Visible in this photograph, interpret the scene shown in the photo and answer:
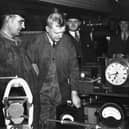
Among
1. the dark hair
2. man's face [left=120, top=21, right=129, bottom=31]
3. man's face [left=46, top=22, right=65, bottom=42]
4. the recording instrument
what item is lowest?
the recording instrument

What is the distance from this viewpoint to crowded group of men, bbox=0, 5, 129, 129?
1520 millimetres

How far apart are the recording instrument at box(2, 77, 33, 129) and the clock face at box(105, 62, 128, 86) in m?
0.46

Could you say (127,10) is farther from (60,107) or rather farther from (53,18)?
(60,107)

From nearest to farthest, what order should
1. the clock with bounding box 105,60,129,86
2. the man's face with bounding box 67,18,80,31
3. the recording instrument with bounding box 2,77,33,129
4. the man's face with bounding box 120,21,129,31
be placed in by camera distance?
the recording instrument with bounding box 2,77,33,129
the clock with bounding box 105,60,129,86
the man's face with bounding box 67,18,80,31
the man's face with bounding box 120,21,129,31

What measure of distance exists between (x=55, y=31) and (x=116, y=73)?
1.41 ft

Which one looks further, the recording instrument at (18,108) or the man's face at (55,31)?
the man's face at (55,31)

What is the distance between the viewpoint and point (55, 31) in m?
1.55

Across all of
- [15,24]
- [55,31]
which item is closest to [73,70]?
[55,31]

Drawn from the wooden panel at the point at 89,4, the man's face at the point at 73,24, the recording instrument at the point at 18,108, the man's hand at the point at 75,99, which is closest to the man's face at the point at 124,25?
the wooden panel at the point at 89,4

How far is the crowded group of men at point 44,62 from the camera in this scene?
1520 mm

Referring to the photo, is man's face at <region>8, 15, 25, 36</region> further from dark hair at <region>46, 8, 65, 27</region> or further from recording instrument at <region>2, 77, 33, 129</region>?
recording instrument at <region>2, 77, 33, 129</region>

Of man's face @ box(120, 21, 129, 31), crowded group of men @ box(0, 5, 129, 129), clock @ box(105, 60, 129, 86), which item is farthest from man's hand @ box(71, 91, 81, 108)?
man's face @ box(120, 21, 129, 31)

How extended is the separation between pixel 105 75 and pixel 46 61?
14.9 inches

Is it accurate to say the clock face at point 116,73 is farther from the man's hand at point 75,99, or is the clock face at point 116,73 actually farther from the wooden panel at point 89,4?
the wooden panel at point 89,4
